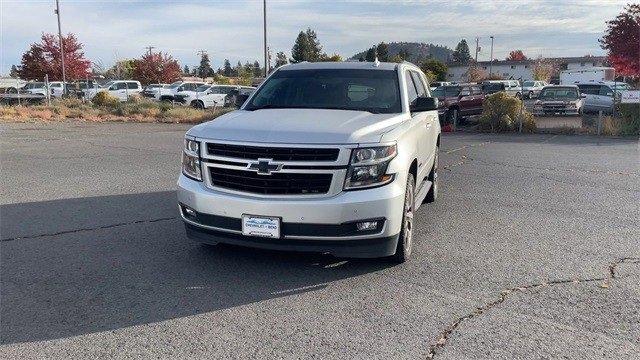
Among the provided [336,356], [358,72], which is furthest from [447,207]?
[336,356]

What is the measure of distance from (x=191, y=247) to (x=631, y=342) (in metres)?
3.82

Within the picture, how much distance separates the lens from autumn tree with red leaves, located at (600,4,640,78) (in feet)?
90.3

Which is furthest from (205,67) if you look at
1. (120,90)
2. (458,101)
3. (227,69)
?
(458,101)

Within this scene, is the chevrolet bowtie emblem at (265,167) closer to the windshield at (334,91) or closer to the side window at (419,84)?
the windshield at (334,91)

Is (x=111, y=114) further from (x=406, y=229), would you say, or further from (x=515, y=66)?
(x=515, y=66)

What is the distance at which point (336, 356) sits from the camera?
330 cm

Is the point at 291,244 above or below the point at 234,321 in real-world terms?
above

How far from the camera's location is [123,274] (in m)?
4.64

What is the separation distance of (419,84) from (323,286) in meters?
3.79

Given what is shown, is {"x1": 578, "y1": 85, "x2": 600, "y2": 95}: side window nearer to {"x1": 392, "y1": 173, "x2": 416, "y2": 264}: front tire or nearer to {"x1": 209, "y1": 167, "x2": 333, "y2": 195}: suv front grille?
{"x1": 392, "y1": 173, "x2": 416, "y2": 264}: front tire

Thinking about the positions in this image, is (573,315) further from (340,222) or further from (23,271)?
(23,271)

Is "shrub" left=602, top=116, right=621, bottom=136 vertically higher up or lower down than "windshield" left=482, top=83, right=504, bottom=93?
lower down

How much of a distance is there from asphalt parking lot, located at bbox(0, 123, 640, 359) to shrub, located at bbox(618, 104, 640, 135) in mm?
10963

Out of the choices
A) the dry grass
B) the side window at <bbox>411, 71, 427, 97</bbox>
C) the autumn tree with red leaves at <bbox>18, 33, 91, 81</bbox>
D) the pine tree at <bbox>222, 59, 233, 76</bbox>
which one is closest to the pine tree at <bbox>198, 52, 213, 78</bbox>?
the pine tree at <bbox>222, 59, 233, 76</bbox>
